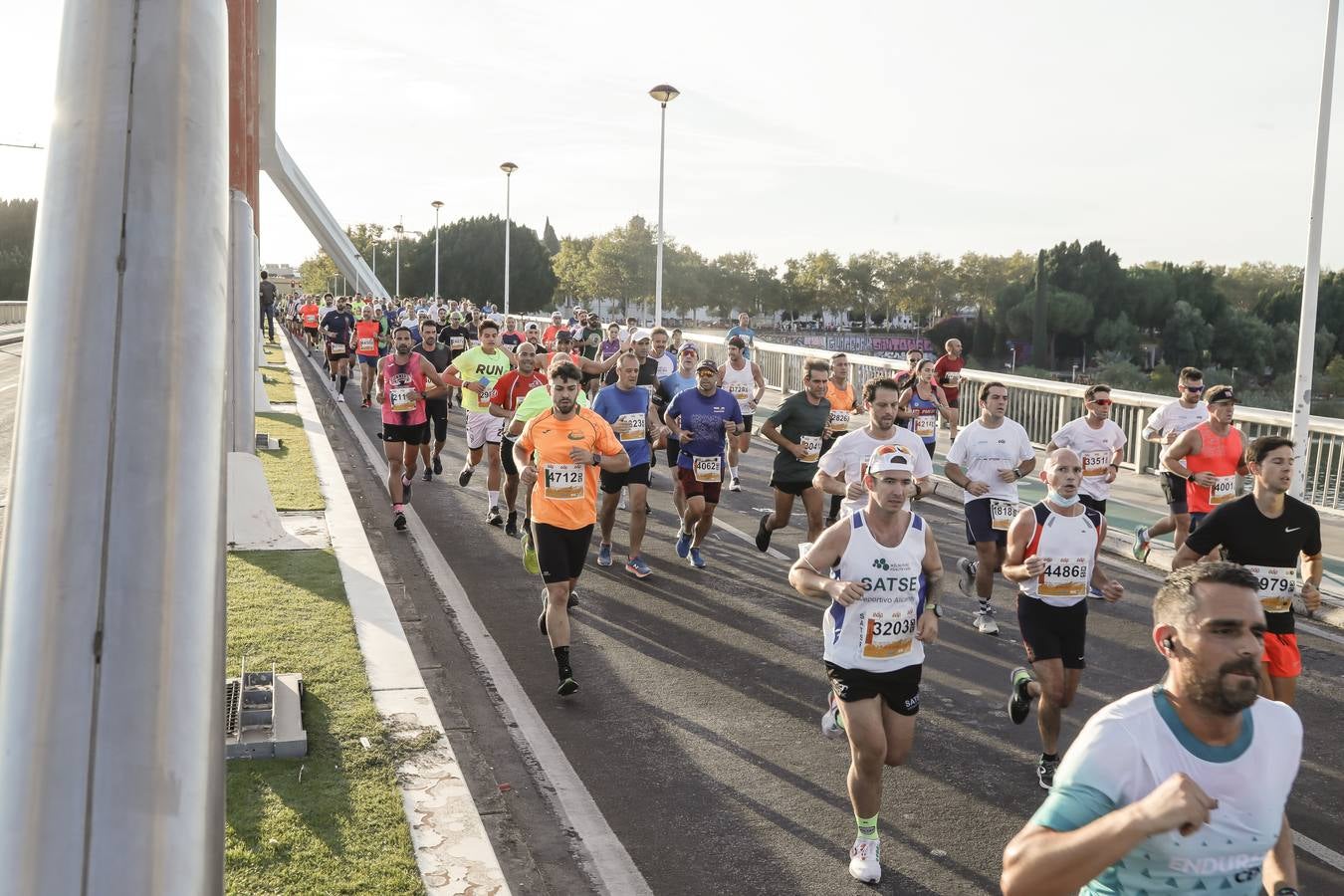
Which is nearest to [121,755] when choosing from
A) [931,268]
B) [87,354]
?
[87,354]

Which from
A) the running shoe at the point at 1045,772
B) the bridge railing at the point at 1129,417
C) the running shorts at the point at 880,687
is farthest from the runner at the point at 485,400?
the running shorts at the point at 880,687

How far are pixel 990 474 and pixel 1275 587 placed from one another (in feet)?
11.6

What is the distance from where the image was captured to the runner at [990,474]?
10070 millimetres

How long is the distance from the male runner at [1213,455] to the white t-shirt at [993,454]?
1.51 meters

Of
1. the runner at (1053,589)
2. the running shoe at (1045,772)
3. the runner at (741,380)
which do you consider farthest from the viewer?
the runner at (741,380)

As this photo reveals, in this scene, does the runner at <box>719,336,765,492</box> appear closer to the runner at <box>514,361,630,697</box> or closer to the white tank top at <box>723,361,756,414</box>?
the white tank top at <box>723,361,756,414</box>

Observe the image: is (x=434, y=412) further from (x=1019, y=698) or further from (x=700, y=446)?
(x=1019, y=698)

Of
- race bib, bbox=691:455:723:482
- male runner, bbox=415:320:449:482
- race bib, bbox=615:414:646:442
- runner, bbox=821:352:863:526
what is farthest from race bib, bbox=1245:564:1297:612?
male runner, bbox=415:320:449:482

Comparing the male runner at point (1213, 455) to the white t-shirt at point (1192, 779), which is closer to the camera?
the white t-shirt at point (1192, 779)

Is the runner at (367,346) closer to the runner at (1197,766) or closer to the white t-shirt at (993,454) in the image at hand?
the white t-shirt at (993,454)

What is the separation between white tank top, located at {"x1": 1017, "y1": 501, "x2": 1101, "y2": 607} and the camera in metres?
6.84

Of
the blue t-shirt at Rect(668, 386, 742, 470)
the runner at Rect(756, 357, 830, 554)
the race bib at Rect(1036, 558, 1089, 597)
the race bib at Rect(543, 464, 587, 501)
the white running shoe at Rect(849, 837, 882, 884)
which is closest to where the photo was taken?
the white running shoe at Rect(849, 837, 882, 884)

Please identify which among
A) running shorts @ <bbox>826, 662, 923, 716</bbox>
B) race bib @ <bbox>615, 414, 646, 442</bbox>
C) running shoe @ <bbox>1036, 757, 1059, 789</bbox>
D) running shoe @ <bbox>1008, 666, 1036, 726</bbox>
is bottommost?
running shoe @ <bbox>1036, 757, 1059, 789</bbox>

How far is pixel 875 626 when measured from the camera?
5.76 meters
